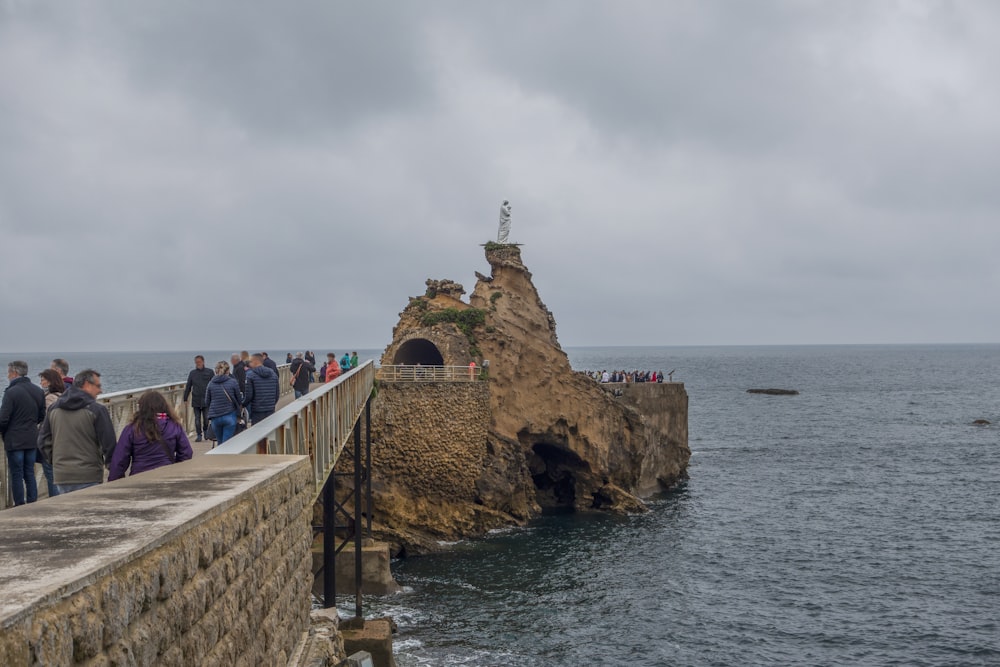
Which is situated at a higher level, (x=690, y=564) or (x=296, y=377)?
(x=296, y=377)

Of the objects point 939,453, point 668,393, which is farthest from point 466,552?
point 939,453

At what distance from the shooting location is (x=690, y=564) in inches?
1142

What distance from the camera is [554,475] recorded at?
38.8m

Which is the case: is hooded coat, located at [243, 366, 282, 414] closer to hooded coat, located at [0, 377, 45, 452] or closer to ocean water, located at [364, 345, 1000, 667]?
hooded coat, located at [0, 377, 45, 452]

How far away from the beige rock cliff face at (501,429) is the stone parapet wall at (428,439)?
0.04 m

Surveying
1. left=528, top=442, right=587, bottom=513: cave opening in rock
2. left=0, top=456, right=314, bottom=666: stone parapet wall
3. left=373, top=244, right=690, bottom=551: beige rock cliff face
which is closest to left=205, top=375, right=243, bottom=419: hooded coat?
left=0, top=456, right=314, bottom=666: stone parapet wall

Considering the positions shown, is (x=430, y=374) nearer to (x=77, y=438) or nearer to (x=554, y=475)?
(x=554, y=475)

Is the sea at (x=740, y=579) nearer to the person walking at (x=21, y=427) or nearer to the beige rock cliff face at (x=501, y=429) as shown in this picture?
the beige rock cliff face at (x=501, y=429)

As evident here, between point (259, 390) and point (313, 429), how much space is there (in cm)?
229

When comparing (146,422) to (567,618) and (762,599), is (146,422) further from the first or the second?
(762,599)

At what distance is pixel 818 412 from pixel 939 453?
97.9 ft

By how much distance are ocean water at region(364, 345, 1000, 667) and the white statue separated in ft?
45.7

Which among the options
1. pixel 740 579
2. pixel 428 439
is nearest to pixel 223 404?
pixel 428 439

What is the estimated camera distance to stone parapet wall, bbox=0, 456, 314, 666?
129 inches
